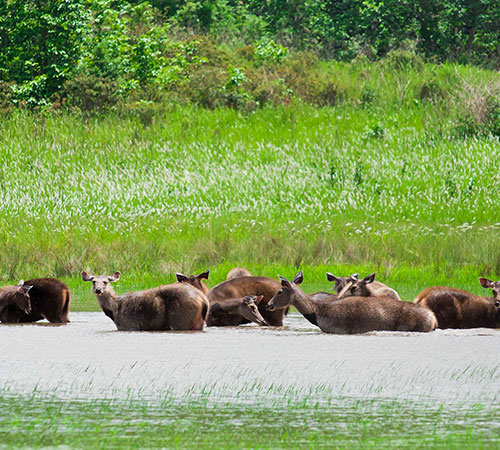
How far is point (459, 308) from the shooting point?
1353cm

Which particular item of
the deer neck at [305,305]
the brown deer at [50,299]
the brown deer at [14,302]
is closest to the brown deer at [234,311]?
the deer neck at [305,305]

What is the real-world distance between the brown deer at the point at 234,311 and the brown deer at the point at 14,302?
219cm

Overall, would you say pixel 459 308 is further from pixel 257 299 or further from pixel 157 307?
pixel 157 307

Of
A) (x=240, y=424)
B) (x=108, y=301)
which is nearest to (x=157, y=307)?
(x=108, y=301)

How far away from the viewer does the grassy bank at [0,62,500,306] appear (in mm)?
21547

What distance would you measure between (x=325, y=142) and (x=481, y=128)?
4.56 m

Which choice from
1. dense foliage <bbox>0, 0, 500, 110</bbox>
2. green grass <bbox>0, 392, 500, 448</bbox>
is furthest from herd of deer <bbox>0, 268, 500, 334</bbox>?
dense foliage <bbox>0, 0, 500, 110</bbox>

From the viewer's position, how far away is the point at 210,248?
72.5 ft

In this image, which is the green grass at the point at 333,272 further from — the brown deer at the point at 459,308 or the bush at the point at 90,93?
the bush at the point at 90,93

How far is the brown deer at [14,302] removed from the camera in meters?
13.8

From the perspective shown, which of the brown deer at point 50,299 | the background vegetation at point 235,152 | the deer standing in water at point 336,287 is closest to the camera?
the brown deer at point 50,299

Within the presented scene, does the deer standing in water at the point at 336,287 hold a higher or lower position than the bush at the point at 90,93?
higher

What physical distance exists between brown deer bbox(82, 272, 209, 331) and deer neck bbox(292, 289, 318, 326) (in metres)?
1.00

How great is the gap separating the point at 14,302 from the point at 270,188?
1475 cm
